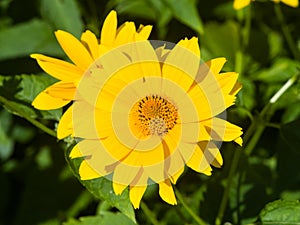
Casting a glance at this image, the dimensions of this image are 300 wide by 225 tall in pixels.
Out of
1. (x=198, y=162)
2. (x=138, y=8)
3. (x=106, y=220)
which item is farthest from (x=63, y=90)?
(x=138, y=8)

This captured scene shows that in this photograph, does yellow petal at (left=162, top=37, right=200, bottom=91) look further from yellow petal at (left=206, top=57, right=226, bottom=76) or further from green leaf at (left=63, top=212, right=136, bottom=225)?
green leaf at (left=63, top=212, right=136, bottom=225)

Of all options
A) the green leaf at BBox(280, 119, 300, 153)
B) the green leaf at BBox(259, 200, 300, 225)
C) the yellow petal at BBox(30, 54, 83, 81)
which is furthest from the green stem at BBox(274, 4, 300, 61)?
the yellow petal at BBox(30, 54, 83, 81)

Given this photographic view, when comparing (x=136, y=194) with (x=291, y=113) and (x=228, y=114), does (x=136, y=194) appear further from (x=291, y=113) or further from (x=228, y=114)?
(x=291, y=113)

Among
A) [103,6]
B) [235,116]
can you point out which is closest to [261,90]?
[235,116]

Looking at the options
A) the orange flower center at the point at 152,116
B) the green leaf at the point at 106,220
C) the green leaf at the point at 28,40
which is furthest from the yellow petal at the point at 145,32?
the green leaf at the point at 28,40

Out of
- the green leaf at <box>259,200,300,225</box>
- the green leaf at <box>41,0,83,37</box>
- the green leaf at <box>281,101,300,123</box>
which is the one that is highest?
the green leaf at <box>41,0,83,37</box>

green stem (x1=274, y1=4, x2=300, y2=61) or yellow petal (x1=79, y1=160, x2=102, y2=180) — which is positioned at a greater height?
yellow petal (x1=79, y1=160, x2=102, y2=180)
